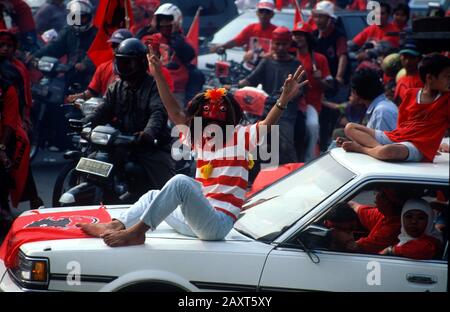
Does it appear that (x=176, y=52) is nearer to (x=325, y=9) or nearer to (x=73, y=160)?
(x=325, y=9)

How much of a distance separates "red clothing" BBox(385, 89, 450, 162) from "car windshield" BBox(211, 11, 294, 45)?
7.30 metres

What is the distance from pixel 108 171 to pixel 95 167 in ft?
0.42

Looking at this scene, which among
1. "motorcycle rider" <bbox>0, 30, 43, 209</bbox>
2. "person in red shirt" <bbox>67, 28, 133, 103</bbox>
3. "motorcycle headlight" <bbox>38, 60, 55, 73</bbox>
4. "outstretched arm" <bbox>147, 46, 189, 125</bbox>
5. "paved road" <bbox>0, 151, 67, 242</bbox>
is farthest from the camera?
"motorcycle headlight" <bbox>38, 60, 55, 73</bbox>

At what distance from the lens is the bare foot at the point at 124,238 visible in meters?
5.35

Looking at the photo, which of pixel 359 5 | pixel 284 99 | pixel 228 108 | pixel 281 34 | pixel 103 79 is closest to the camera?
pixel 228 108

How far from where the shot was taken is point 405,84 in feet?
32.7

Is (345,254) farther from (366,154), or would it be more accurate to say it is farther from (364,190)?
(366,154)

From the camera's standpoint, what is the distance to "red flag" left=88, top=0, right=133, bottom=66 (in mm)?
9930

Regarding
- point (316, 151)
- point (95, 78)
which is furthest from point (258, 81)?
point (95, 78)

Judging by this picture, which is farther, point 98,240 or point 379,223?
point 379,223

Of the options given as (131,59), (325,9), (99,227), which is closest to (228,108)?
(99,227)

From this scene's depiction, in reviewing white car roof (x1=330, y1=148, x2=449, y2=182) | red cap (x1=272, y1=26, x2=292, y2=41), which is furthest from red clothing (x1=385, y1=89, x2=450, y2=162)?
red cap (x1=272, y1=26, x2=292, y2=41)

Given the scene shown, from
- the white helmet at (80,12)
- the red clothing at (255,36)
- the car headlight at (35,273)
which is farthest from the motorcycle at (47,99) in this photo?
the car headlight at (35,273)

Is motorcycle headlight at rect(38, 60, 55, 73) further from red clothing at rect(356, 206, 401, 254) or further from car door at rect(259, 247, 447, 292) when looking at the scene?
car door at rect(259, 247, 447, 292)
